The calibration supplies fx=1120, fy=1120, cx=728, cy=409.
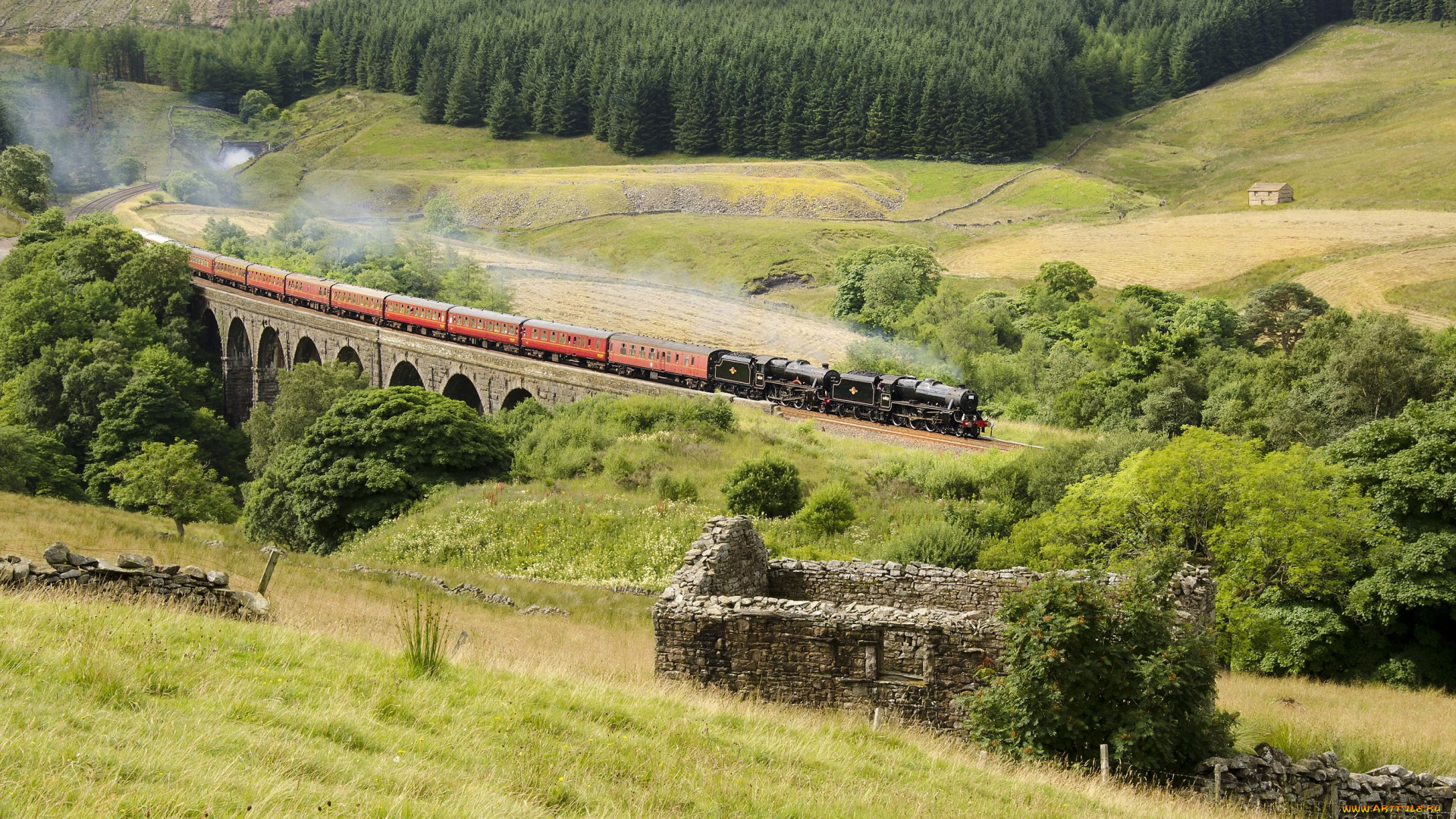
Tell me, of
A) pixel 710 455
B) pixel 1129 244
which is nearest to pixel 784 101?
pixel 1129 244

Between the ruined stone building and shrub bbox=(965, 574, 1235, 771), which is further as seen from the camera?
the ruined stone building

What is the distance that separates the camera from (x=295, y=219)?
99.8m

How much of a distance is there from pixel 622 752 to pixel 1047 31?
167 meters

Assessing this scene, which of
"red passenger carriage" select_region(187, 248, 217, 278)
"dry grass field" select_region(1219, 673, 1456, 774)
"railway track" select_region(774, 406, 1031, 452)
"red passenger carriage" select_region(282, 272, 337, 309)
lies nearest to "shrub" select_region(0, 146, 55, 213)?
"red passenger carriage" select_region(187, 248, 217, 278)

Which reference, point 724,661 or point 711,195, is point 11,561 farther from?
point 711,195


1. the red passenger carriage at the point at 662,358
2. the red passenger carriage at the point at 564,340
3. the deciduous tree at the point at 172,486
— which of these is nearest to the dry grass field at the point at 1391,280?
the red passenger carriage at the point at 662,358

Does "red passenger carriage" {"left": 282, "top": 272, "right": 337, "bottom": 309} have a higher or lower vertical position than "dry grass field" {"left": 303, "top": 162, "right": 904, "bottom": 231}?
lower

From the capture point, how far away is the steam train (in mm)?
42750

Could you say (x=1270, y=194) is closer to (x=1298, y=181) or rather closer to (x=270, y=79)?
(x=1298, y=181)

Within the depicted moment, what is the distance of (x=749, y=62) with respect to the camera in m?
143

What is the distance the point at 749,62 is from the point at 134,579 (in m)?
138

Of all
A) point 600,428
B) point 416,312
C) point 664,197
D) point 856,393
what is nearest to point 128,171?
point 664,197

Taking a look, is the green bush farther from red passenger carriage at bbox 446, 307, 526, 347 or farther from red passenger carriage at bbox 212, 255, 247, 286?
red passenger carriage at bbox 212, 255, 247, 286

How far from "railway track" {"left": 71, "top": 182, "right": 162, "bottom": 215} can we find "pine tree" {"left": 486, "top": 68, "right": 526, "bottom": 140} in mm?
41164
